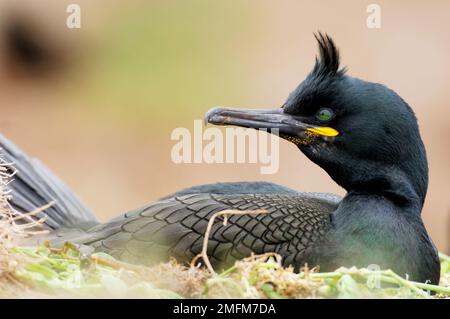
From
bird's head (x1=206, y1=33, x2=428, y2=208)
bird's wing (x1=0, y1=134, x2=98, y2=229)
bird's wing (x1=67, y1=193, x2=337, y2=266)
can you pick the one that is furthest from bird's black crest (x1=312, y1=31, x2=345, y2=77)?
bird's wing (x1=0, y1=134, x2=98, y2=229)

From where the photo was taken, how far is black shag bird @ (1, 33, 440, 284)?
219 inches

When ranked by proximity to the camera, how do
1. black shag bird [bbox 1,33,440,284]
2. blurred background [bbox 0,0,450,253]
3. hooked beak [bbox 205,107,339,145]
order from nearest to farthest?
1. black shag bird [bbox 1,33,440,284]
2. hooked beak [bbox 205,107,339,145]
3. blurred background [bbox 0,0,450,253]

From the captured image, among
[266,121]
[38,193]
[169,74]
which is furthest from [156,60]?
[266,121]

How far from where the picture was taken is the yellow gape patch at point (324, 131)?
19.6ft

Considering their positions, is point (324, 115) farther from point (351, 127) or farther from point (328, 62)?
point (328, 62)

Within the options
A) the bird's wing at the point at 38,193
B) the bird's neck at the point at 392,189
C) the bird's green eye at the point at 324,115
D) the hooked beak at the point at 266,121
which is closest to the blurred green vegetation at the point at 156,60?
the bird's wing at the point at 38,193

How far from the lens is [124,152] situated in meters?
13.3

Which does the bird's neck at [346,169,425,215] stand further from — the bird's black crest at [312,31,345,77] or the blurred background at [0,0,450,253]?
the blurred background at [0,0,450,253]

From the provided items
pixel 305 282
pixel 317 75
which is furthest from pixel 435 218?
pixel 305 282

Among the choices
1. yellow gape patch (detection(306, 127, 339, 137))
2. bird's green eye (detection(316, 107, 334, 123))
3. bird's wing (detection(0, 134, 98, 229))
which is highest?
bird's green eye (detection(316, 107, 334, 123))

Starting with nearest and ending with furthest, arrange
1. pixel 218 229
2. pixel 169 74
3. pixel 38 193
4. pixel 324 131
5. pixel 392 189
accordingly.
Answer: pixel 218 229
pixel 392 189
pixel 324 131
pixel 38 193
pixel 169 74

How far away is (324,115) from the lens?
602cm

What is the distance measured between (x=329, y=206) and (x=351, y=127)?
57 centimetres
